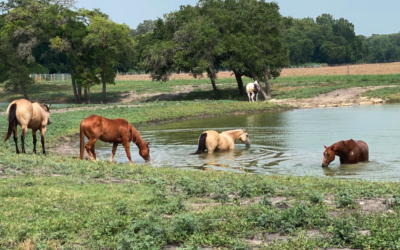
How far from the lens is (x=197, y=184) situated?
32.1 ft

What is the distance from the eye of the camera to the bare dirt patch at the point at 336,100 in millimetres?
40469

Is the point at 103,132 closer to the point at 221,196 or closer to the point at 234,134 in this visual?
the point at 234,134

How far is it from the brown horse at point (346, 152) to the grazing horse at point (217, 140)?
4468mm

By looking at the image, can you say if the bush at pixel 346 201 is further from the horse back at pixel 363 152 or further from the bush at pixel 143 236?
the horse back at pixel 363 152

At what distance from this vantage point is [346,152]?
1499cm

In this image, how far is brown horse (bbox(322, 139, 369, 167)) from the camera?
48.7ft

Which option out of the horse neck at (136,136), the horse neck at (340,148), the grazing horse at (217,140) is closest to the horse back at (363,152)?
the horse neck at (340,148)

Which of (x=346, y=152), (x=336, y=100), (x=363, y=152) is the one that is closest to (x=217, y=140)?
(x=346, y=152)

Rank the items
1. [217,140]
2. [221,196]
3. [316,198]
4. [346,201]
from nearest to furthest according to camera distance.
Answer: [346,201] → [316,198] → [221,196] → [217,140]

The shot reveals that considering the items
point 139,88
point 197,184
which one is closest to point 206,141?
point 197,184

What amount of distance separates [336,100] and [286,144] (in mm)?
24598

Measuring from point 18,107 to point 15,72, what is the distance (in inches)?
1545

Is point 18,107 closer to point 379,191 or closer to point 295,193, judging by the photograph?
point 295,193

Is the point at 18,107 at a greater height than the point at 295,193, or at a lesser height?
greater
